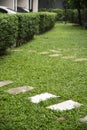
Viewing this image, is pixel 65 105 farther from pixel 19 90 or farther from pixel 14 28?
pixel 14 28

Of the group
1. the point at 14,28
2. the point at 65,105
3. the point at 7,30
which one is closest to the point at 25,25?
the point at 14,28

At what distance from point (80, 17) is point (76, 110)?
22673mm

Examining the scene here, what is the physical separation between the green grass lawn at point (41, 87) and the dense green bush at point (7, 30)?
0.40 meters

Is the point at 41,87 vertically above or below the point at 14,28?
below

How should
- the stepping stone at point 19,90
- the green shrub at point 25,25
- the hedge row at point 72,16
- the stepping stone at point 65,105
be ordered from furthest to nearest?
the hedge row at point 72,16 < the green shrub at point 25,25 < the stepping stone at point 19,90 < the stepping stone at point 65,105

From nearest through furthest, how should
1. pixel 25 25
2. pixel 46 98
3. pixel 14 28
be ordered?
pixel 46 98 < pixel 14 28 < pixel 25 25

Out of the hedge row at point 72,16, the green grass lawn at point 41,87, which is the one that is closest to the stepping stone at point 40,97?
the green grass lawn at point 41,87

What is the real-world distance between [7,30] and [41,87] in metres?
4.23

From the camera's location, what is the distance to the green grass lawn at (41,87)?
4543 millimetres

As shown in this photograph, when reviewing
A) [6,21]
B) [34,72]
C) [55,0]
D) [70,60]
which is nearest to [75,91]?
[34,72]

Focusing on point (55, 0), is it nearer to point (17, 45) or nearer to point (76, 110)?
point (17, 45)

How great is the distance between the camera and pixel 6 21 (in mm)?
9875

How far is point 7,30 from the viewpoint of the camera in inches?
397

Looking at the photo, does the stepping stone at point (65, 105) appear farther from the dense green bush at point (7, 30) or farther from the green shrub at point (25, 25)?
the green shrub at point (25, 25)
